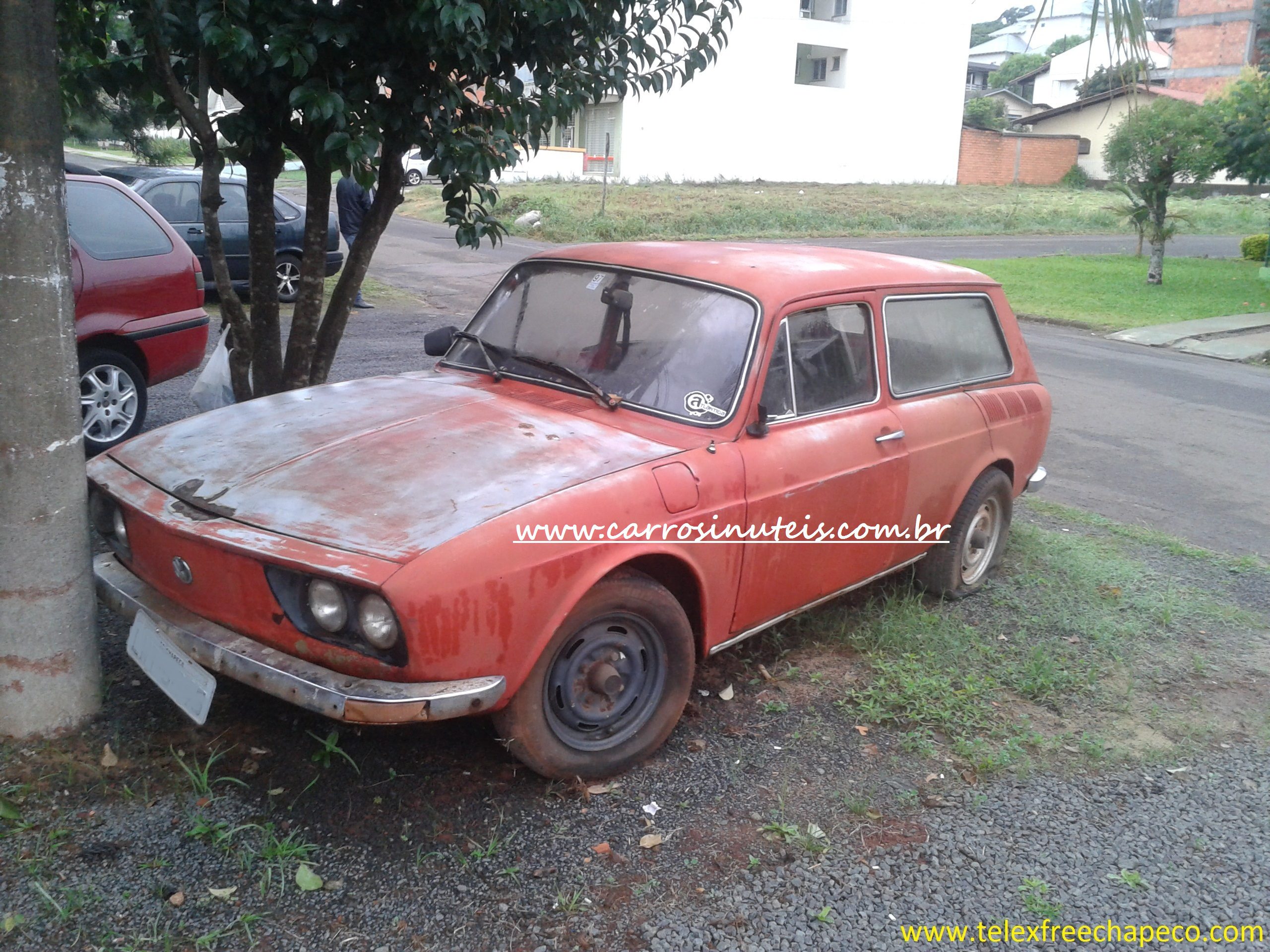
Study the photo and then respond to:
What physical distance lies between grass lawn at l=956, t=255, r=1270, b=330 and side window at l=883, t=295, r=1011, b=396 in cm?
1114

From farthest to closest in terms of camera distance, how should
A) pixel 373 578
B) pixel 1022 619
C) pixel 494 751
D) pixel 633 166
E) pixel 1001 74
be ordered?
pixel 1001 74 < pixel 633 166 < pixel 1022 619 < pixel 494 751 < pixel 373 578

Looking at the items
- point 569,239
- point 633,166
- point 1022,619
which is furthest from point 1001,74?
point 1022,619

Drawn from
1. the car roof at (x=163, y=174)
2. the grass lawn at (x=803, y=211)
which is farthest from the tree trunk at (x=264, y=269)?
the grass lawn at (x=803, y=211)

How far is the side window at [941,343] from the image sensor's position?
14.9ft

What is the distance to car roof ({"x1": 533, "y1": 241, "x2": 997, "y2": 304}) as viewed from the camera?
160 inches

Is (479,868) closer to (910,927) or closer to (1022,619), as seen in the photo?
(910,927)

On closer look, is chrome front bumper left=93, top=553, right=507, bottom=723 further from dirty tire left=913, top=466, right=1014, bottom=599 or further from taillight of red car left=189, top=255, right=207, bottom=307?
taillight of red car left=189, top=255, right=207, bottom=307

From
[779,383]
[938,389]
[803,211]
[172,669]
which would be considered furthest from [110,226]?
[803,211]

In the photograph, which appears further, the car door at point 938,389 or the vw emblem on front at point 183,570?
the car door at point 938,389

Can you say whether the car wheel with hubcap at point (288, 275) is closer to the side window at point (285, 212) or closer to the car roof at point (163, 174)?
the side window at point (285, 212)

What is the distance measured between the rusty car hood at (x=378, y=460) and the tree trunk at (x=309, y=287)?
4.25 feet

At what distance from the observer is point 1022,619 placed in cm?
492

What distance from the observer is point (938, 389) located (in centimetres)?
475

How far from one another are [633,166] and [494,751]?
3750 cm
